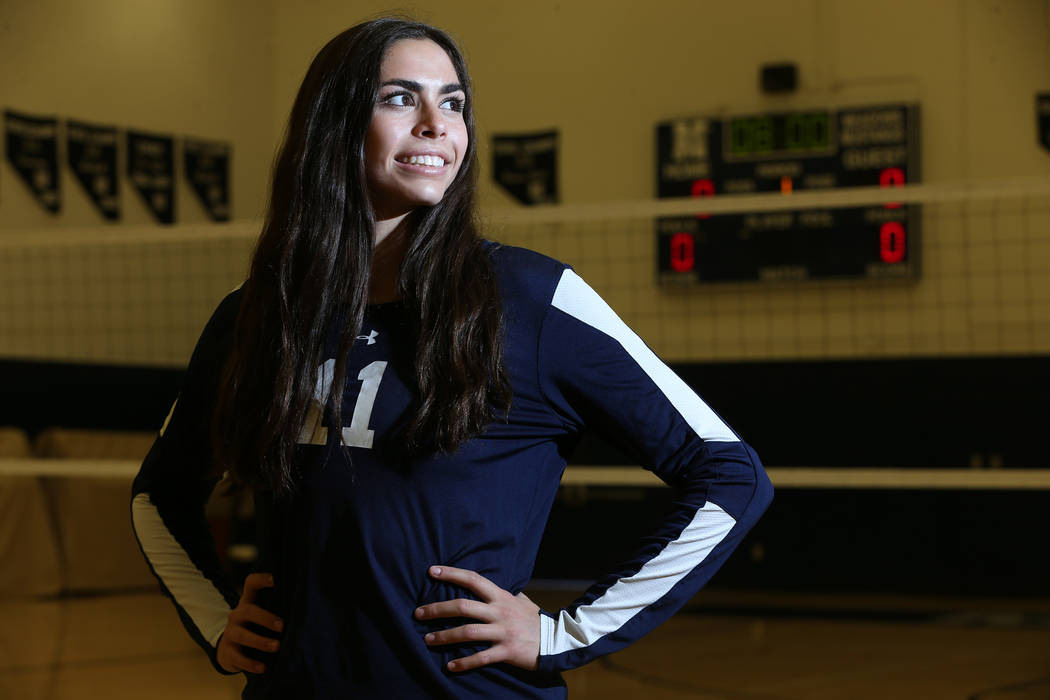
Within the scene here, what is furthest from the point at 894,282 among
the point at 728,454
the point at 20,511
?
the point at 728,454

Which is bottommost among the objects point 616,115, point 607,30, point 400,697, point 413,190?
point 400,697

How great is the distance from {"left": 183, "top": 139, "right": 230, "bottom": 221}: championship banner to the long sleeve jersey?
5.82 meters

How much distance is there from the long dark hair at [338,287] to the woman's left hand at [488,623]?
0.48 feet

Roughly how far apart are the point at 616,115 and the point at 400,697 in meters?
5.77

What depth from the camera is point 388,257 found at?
4.39ft

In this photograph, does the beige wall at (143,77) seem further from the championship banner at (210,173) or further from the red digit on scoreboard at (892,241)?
the red digit on scoreboard at (892,241)

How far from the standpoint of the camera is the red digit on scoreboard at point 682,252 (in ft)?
20.2

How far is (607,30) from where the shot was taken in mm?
6672

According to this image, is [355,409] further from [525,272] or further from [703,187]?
[703,187]

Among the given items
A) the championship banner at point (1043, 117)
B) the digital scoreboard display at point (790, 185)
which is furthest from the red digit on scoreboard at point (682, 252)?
the championship banner at point (1043, 117)

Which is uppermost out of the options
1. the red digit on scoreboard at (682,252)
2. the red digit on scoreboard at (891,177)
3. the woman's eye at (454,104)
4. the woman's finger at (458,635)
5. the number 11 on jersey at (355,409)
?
the red digit on scoreboard at (891,177)

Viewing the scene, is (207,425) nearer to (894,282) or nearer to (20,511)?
(20,511)

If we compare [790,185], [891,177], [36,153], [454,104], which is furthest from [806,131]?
[454,104]

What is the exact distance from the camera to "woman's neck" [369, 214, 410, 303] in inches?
51.8
